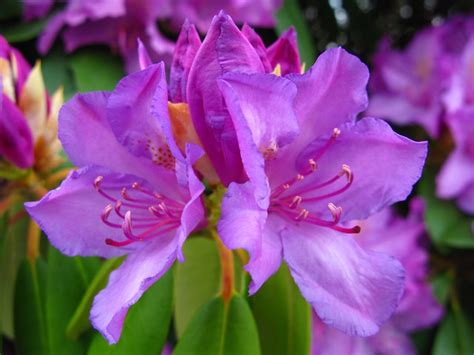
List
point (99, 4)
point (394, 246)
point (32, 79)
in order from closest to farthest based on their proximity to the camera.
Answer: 1. point (32, 79)
2. point (99, 4)
3. point (394, 246)

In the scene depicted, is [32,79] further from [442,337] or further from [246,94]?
[442,337]

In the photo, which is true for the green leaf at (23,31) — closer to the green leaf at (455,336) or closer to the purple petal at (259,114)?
the purple petal at (259,114)

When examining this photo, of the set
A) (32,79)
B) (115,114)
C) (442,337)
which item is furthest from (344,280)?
(442,337)

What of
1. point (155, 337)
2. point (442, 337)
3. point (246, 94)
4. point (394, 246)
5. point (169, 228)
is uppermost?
point (246, 94)

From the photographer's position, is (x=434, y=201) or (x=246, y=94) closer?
(x=246, y=94)

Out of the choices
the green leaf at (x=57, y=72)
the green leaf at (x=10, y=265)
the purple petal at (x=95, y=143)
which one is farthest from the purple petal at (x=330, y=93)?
the green leaf at (x=57, y=72)

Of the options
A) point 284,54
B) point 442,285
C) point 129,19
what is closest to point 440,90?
point 442,285
